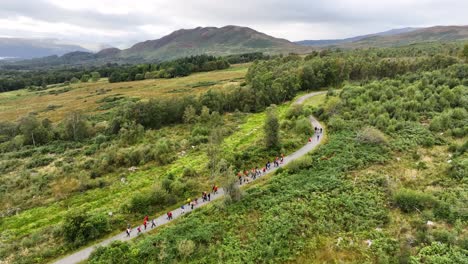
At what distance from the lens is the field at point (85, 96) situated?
93.4 m

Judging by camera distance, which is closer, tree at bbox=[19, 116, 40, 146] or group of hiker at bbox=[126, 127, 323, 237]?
group of hiker at bbox=[126, 127, 323, 237]

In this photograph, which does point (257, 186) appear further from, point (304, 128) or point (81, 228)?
point (304, 128)

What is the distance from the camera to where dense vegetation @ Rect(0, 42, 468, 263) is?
25.8 meters

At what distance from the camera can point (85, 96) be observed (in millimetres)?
115250

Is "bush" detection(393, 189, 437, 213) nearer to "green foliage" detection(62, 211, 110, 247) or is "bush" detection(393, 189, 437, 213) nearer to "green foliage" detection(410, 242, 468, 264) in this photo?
"green foliage" detection(410, 242, 468, 264)

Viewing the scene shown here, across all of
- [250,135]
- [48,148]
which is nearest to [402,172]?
[250,135]

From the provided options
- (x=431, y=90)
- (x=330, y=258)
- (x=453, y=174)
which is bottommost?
(x=330, y=258)

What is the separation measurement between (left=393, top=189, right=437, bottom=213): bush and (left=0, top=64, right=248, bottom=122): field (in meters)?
69.5

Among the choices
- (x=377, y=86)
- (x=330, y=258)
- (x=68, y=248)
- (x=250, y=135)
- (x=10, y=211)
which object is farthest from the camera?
(x=377, y=86)

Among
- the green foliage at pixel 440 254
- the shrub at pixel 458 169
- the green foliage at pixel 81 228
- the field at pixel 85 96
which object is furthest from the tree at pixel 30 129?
the shrub at pixel 458 169

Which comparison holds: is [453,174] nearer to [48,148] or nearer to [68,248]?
[68,248]

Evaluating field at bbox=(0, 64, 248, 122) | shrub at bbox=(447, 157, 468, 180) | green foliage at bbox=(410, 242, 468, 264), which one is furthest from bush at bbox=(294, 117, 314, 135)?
field at bbox=(0, 64, 248, 122)

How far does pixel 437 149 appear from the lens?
42938 millimetres

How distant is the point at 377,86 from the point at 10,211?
72.3 metres
